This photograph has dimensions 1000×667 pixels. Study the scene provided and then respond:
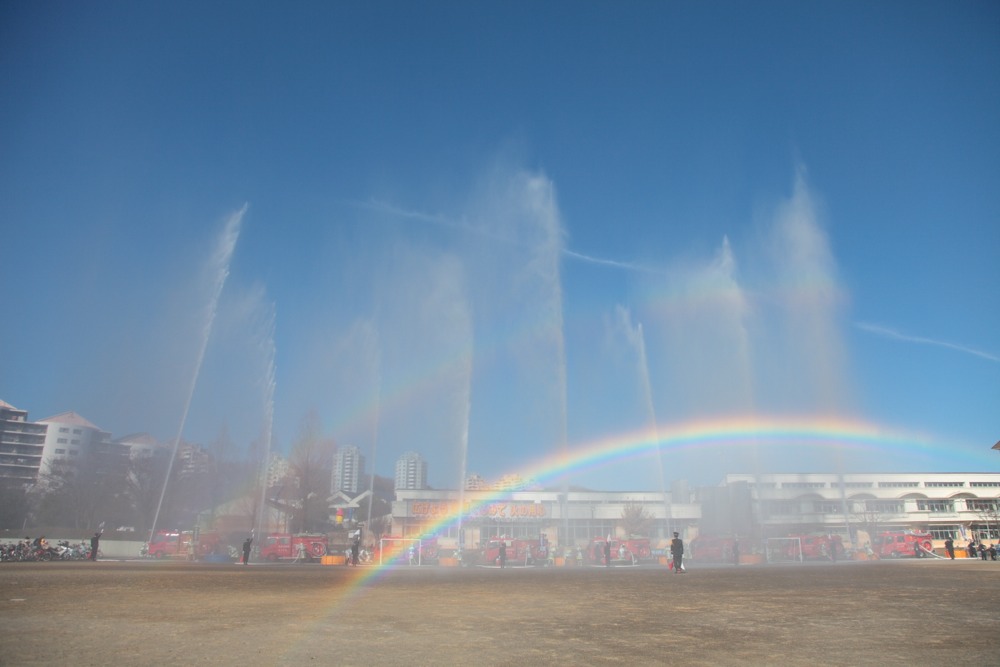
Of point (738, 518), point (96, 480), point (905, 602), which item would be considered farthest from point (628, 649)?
point (96, 480)

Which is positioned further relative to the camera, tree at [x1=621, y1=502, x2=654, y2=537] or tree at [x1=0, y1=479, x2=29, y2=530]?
tree at [x1=0, y1=479, x2=29, y2=530]

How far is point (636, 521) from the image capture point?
8256 cm

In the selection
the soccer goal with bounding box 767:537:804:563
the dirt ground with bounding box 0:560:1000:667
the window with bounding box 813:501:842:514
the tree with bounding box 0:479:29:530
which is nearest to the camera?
the dirt ground with bounding box 0:560:1000:667

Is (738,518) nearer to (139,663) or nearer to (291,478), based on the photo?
(291,478)

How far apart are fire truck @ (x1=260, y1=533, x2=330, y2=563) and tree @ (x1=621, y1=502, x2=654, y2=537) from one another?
154 ft

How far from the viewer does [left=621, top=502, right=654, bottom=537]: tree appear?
82.1m

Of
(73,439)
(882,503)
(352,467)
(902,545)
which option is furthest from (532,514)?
(73,439)

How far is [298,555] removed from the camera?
44.9 m

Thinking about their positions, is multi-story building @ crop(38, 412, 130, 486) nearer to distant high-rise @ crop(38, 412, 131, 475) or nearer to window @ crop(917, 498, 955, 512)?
distant high-rise @ crop(38, 412, 131, 475)

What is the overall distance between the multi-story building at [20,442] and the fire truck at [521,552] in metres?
165

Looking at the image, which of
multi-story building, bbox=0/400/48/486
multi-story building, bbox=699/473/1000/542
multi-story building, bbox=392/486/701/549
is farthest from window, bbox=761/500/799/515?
multi-story building, bbox=0/400/48/486

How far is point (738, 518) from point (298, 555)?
39939 mm

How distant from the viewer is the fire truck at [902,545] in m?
55.3

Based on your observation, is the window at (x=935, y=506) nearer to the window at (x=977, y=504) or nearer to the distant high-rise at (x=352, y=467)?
the window at (x=977, y=504)
